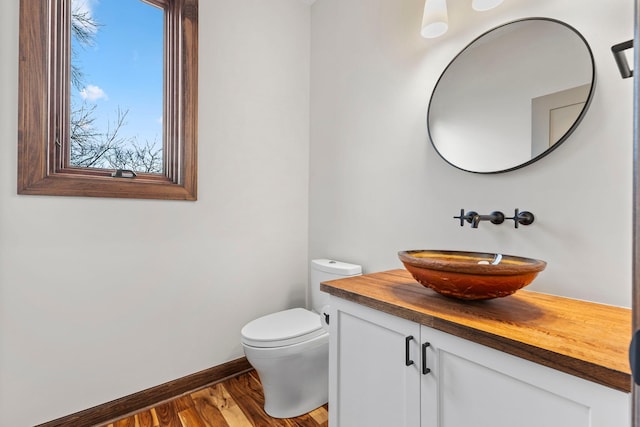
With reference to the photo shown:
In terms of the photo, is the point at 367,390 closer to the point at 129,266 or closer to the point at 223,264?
the point at 223,264

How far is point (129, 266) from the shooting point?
157 cm

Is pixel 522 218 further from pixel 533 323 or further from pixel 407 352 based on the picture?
pixel 407 352

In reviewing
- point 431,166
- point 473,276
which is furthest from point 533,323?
point 431,166

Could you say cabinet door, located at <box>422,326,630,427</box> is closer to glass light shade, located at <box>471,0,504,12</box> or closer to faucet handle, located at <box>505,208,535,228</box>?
faucet handle, located at <box>505,208,535,228</box>

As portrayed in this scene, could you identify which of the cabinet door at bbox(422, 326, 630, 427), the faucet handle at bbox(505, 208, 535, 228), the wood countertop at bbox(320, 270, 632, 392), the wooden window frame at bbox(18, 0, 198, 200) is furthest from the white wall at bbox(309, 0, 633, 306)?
the wooden window frame at bbox(18, 0, 198, 200)

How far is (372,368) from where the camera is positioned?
970 mm

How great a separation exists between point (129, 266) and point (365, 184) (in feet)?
4.52

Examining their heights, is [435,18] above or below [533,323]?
above

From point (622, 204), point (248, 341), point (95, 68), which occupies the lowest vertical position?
point (248, 341)

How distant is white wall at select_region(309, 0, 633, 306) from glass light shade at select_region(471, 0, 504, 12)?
4 cm

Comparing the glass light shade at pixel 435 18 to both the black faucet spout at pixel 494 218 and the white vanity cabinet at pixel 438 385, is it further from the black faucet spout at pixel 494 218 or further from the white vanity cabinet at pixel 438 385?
the white vanity cabinet at pixel 438 385

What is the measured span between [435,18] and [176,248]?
1762mm

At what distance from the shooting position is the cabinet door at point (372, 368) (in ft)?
2.79

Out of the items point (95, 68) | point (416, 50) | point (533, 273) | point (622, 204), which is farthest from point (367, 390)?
point (95, 68)
